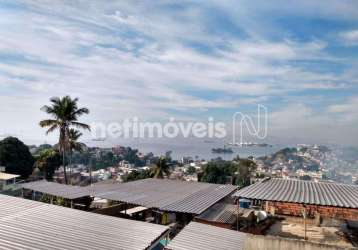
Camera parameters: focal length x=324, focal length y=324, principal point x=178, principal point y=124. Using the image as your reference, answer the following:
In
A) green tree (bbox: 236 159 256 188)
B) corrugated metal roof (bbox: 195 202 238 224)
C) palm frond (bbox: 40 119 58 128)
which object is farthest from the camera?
green tree (bbox: 236 159 256 188)

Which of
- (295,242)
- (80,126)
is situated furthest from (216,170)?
(295,242)

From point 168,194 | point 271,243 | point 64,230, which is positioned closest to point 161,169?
point 168,194

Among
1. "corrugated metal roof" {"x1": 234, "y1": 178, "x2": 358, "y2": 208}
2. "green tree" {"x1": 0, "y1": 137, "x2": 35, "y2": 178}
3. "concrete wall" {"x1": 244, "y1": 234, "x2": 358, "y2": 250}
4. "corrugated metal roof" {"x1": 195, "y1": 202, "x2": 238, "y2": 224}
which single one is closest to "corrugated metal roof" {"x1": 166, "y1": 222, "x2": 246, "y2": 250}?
"concrete wall" {"x1": 244, "y1": 234, "x2": 358, "y2": 250}

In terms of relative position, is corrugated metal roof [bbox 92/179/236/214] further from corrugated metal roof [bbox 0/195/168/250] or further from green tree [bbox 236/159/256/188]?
green tree [bbox 236/159/256/188]

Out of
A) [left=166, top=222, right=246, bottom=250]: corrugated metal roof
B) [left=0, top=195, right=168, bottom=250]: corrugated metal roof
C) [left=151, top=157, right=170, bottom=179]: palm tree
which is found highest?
[left=0, top=195, right=168, bottom=250]: corrugated metal roof

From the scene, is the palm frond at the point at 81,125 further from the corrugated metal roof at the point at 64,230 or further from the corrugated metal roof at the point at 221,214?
the corrugated metal roof at the point at 64,230

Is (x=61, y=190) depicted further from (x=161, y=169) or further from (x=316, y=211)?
(x=161, y=169)
